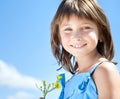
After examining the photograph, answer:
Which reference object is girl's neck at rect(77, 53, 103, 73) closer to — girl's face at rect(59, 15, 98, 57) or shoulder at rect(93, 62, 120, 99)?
girl's face at rect(59, 15, 98, 57)

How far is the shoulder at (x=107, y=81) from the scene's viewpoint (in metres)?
1.91

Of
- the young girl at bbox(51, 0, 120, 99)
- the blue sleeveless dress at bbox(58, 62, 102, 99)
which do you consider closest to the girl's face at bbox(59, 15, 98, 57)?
the young girl at bbox(51, 0, 120, 99)

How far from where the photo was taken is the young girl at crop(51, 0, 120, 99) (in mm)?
2008

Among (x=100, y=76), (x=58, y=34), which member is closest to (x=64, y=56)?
(x=58, y=34)

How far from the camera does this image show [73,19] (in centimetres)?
214

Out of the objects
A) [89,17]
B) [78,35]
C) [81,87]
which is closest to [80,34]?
[78,35]

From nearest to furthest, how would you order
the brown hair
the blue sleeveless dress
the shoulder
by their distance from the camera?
the shoulder < the blue sleeveless dress < the brown hair

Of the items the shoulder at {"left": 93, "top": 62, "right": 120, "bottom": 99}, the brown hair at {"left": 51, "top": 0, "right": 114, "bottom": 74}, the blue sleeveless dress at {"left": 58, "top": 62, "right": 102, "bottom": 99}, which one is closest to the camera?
the shoulder at {"left": 93, "top": 62, "right": 120, "bottom": 99}

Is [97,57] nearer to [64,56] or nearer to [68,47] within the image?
[68,47]

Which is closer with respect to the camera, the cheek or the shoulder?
the shoulder

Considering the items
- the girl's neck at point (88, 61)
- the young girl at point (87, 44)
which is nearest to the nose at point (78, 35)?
the young girl at point (87, 44)

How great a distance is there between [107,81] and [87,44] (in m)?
0.30

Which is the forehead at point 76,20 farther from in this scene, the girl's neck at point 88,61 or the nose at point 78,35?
the girl's neck at point 88,61

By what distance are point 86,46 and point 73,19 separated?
170mm
